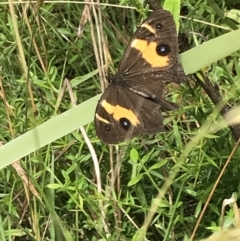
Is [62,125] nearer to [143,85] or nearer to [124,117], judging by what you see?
[124,117]

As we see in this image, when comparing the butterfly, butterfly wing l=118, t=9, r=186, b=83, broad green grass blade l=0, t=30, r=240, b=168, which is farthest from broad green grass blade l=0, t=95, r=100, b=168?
butterfly wing l=118, t=9, r=186, b=83

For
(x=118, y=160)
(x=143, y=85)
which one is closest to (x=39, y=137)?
(x=118, y=160)

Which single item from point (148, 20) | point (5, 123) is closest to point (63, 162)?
point (5, 123)

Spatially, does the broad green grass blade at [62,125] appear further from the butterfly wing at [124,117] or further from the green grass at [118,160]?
the butterfly wing at [124,117]

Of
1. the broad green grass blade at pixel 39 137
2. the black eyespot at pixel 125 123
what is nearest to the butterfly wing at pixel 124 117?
the black eyespot at pixel 125 123

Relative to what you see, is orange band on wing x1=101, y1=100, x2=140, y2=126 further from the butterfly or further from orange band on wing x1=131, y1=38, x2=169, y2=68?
orange band on wing x1=131, y1=38, x2=169, y2=68

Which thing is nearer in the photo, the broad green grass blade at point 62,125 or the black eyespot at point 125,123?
the broad green grass blade at point 62,125

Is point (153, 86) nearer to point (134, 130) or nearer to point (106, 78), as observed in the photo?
point (134, 130)
